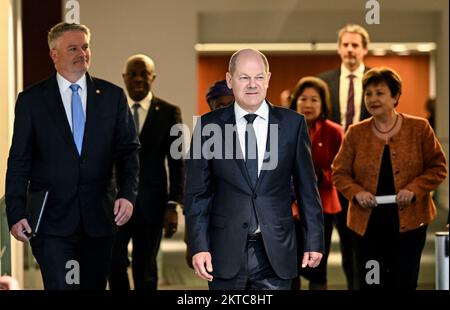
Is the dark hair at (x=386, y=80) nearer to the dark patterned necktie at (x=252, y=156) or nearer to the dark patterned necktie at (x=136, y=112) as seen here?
the dark patterned necktie at (x=136, y=112)

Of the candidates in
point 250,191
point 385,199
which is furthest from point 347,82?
point 250,191

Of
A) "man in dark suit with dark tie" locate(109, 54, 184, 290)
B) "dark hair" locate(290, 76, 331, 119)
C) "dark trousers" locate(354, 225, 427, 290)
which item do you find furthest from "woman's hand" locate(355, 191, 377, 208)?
"man in dark suit with dark tie" locate(109, 54, 184, 290)

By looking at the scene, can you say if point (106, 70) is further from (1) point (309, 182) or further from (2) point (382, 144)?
(1) point (309, 182)

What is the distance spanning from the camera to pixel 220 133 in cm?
602

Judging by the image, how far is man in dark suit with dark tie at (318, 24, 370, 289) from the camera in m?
8.11

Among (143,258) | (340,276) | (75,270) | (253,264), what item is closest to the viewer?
(253,264)

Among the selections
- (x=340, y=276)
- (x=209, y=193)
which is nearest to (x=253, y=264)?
(x=209, y=193)

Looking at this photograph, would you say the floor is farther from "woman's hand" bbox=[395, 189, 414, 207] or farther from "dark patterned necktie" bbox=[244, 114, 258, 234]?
"dark patterned necktie" bbox=[244, 114, 258, 234]

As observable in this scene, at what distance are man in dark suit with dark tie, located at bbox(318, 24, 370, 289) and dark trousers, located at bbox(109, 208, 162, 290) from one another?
46.6 inches

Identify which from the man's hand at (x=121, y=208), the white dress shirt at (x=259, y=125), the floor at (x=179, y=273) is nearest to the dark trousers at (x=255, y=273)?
the white dress shirt at (x=259, y=125)

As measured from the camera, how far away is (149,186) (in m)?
7.70

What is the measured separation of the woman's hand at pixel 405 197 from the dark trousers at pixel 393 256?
164mm
